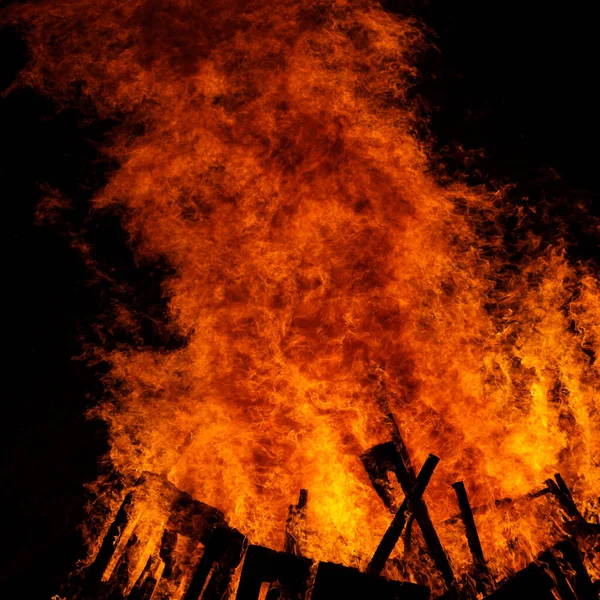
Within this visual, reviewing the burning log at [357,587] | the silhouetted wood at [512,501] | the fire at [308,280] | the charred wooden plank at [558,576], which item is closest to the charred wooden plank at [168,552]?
the fire at [308,280]

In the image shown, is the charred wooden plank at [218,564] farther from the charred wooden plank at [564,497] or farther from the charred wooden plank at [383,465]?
the charred wooden plank at [564,497]

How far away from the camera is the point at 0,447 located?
439 cm

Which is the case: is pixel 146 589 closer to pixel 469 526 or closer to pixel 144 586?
pixel 144 586

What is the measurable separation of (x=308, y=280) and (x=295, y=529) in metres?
2.42

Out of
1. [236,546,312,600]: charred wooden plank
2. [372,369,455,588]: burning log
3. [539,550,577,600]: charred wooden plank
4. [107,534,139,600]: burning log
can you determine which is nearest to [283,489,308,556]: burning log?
[236,546,312,600]: charred wooden plank

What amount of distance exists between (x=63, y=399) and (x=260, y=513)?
92.9 inches

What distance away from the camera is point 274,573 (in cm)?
306

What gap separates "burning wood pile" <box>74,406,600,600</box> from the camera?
2.93 meters

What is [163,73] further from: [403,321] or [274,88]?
[403,321]

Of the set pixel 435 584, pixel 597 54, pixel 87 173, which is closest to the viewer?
pixel 435 584

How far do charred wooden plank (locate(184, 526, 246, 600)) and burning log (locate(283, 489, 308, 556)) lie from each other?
0.38 metres

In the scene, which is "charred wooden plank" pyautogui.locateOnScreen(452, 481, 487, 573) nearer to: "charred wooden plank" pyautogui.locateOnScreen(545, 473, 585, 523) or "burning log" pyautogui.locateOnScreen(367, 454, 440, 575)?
"burning log" pyautogui.locateOnScreen(367, 454, 440, 575)

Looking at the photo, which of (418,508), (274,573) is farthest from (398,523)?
(274,573)

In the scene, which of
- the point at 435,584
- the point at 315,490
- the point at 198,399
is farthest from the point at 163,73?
the point at 435,584
